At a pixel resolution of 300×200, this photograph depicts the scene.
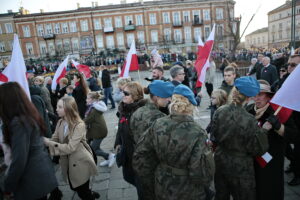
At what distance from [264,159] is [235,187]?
423 millimetres

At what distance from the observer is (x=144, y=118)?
2539mm

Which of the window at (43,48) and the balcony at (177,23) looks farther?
the window at (43,48)

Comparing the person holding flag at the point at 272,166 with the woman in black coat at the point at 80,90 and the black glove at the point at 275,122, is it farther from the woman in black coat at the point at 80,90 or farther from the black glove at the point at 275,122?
the woman in black coat at the point at 80,90

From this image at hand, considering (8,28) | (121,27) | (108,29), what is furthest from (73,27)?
(8,28)

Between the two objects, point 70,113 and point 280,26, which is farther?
point 280,26

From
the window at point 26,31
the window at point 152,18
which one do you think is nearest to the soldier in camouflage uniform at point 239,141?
the window at point 152,18

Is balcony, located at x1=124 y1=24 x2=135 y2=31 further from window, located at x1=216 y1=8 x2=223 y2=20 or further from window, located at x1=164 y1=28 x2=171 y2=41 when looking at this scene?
window, located at x1=216 y1=8 x2=223 y2=20

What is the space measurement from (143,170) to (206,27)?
5000cm

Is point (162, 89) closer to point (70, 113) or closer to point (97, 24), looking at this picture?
point (70, 113)

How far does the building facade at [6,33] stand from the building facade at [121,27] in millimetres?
1884

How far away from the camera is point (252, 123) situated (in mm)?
2266

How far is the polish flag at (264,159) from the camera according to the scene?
239 centimetres

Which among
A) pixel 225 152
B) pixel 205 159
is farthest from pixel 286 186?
pixel 205 159

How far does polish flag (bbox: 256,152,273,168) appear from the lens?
2.39 meters
